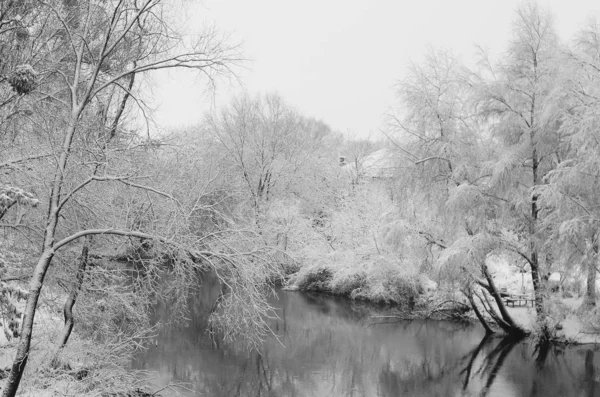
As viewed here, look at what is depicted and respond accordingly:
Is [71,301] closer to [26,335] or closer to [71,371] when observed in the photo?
[71,371]

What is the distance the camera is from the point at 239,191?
9609 mm

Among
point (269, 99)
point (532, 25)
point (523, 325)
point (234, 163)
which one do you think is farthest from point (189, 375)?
point (269, 99)

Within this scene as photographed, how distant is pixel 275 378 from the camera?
11.8 metres

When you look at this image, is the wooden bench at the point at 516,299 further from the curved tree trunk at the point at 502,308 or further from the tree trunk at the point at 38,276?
the tree trunk at the point at 38,276

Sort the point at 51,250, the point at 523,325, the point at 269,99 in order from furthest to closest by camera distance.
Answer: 1. the point at 269,99
2. the point at 523,325
3. the point at 51,250

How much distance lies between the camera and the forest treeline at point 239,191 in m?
6.91

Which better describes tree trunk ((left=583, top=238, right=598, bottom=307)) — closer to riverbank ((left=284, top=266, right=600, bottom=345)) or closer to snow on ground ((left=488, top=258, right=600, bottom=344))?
riverbank ((left=284, top=266, right=600, bottom=345))

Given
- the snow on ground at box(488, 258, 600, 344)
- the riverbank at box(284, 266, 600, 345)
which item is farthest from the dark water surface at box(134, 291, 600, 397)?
the riverbank at box(284, 266, 600, 345)

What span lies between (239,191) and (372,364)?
6487 millimetres

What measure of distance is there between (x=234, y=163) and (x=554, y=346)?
18.6 metres

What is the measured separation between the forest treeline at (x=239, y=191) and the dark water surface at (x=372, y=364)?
1.08 m

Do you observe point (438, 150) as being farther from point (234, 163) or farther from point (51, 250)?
point (234, 163)

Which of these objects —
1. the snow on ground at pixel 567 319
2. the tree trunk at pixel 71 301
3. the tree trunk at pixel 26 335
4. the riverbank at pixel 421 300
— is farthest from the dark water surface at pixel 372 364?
the tree trunk at pixel 26 335

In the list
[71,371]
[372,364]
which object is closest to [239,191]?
[71,371]
